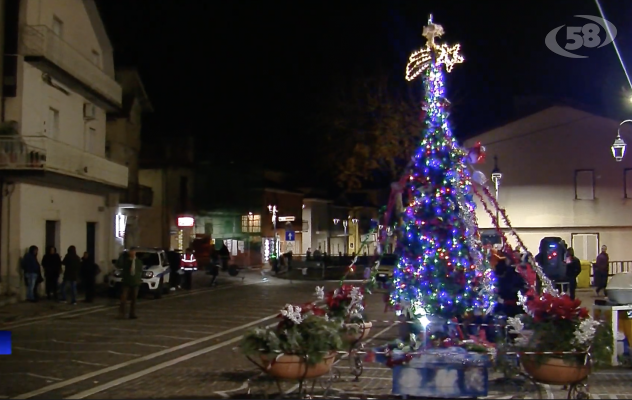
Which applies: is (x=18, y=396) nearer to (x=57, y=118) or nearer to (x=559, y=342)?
(x=559, y=342)

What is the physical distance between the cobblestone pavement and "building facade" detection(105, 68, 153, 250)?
55.1 feet

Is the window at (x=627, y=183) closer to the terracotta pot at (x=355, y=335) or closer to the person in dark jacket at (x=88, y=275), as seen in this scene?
the person in dark jacket at (x=88, y=275)

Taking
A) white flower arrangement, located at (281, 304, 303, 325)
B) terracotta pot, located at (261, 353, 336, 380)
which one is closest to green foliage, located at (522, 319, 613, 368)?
terracotta pot, located at (261, 353, 336, 380)

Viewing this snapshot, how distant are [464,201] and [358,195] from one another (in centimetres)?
7473

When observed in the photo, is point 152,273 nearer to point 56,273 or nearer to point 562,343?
point 56,273

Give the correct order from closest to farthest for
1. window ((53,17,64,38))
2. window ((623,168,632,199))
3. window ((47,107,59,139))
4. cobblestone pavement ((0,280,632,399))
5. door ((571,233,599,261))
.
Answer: cobblestone pavement ((0,280,632,399))
window ((47,107,59,139))
window ((53,17,64,38))
window ((623,168,632,199))
door ((571,233,599,261))

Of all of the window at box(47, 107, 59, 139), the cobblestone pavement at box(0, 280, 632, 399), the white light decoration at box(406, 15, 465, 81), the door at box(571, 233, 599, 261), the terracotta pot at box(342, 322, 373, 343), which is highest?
the window at box(47, 107, 59, 139)

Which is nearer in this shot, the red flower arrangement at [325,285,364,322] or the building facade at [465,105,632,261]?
the red flower arrangement at [325,285,364,322]

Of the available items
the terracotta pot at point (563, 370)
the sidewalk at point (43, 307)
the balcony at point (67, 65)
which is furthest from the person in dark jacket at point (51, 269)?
the terracotta pot at point (563, 370)

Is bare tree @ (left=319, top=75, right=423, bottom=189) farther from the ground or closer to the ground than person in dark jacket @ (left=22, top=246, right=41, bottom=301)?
farther from the ground

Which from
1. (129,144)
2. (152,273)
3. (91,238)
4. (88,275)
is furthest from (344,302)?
(129,144)

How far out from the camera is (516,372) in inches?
362

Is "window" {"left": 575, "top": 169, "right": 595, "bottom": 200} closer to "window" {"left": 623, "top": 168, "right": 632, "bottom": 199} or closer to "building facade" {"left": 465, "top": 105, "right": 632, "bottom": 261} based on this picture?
"building facade" {"left": 465, "top": 105, "right": 632, "bottom": 261}

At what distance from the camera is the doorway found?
28.3 m
